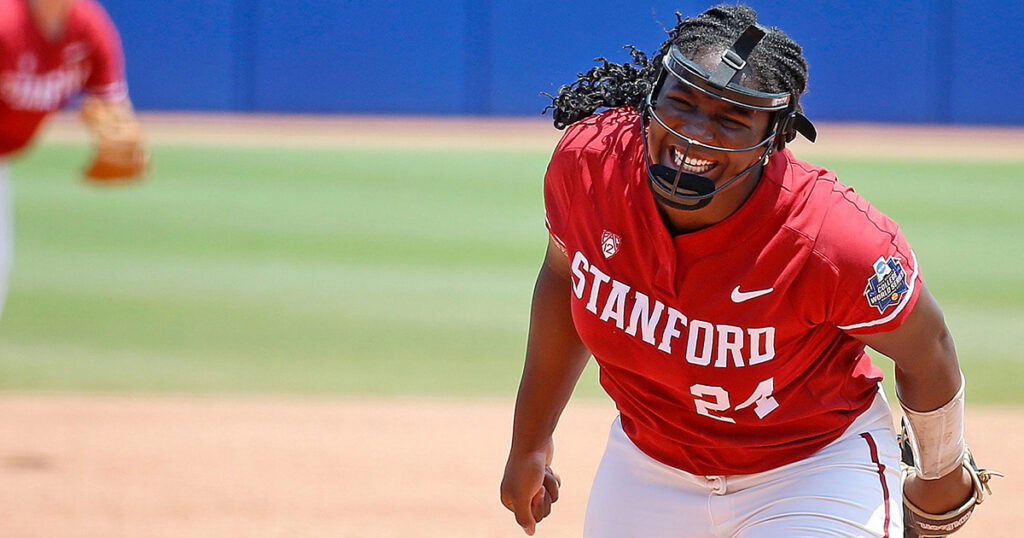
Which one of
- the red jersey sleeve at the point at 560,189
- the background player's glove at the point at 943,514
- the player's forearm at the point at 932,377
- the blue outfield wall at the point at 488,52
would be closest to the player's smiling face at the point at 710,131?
the red jersey sleeve at the point at 560,189

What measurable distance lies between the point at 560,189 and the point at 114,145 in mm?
1336

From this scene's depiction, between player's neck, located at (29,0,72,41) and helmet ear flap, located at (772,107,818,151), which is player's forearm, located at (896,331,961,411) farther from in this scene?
player's neck, located at (29,0,72,41)

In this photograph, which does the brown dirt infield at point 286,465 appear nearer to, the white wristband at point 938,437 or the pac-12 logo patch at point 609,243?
the white wristband at point 938,437

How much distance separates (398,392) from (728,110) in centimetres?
439

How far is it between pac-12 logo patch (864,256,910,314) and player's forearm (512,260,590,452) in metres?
0.88

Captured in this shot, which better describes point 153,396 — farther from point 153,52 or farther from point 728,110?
point 153,52

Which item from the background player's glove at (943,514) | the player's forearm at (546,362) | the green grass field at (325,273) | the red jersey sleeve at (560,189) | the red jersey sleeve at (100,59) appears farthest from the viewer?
the green grass field at (325,273)

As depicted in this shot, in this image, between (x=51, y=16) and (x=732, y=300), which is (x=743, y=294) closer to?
(x=732, y=300)

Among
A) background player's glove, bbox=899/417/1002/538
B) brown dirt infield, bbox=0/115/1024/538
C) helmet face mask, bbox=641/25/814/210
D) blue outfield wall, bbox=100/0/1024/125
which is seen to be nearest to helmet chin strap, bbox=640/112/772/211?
helmet face mask, bbox=641/25/814/210

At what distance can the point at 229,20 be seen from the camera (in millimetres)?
21406

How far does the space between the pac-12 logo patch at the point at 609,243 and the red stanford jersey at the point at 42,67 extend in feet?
5.56

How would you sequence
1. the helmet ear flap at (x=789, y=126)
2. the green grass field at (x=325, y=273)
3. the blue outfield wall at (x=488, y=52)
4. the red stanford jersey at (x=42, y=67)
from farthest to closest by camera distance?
the blue outfield wall at (x=488, y=52)
the green grass field at (x=325, y=273)
the red stanford jersey at (x=42, y=67)
the helmet ear flap at (x=789, y=126)

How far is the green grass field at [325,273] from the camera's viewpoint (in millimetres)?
7238

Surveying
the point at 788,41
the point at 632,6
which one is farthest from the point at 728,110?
the point at 632,6
